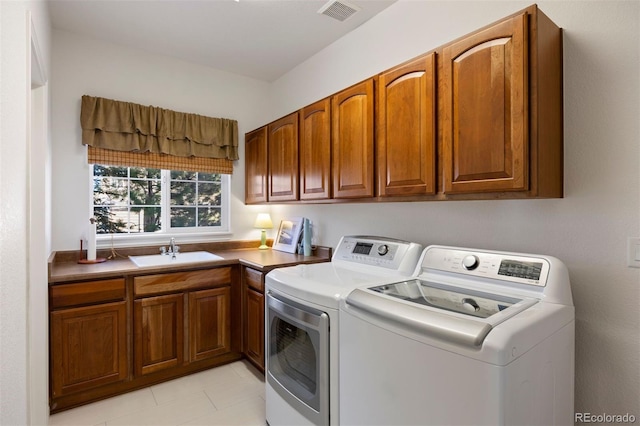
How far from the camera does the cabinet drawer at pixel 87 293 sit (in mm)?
2148

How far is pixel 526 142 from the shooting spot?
1315 mm

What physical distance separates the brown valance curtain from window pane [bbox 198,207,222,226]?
50 centimetres

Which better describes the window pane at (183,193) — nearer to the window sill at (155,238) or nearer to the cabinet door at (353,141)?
the window sill at (155,238)

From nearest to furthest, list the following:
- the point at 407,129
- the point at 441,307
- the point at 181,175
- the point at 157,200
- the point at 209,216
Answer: the point at 441,307 → the point at 407,129 → the point at 157,200 → the point at 181,175 → the point at 209,216

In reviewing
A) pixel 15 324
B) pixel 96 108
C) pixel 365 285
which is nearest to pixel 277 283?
pixel 365 285

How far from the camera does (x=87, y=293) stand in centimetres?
224

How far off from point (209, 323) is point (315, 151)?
162 cm

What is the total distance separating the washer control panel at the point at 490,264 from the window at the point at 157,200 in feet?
7.87

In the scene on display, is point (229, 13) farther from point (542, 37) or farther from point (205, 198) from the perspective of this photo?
point (542, 37)

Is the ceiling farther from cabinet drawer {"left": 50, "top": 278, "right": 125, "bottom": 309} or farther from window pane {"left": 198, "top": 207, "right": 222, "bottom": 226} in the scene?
cabinet drawer {"left": 50, "top": 278, "right": 125, "bottom": 309}

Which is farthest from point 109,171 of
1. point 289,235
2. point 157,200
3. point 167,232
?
point 289,235

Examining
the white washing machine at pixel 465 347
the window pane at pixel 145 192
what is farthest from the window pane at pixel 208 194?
the white washing machine at pixel 465 347

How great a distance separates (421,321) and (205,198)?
2813mm

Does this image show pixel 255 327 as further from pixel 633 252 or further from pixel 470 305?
pixel 633 252
